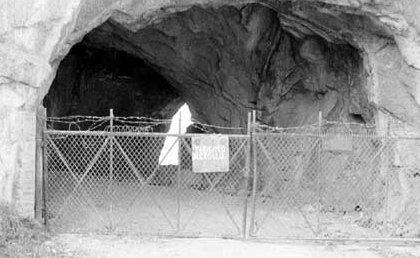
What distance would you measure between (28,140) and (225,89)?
860cm

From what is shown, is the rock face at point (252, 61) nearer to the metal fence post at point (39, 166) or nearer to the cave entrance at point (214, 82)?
the cave entrance at point (214, 82)

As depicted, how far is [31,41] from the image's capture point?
8.92m

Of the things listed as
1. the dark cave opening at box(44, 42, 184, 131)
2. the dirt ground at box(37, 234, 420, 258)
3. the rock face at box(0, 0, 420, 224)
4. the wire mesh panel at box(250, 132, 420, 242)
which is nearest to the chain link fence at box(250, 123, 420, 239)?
the wire mesh panel at box(250, 132, 420, 242)

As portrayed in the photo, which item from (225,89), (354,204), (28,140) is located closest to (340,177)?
(354,204)

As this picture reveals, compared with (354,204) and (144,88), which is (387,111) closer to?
(354,204)

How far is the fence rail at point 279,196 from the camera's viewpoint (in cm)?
948

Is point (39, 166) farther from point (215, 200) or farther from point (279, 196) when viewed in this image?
point (279, 196)

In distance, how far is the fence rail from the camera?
9477mm

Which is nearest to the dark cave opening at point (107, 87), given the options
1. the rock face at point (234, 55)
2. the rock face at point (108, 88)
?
the rock face at point (108, 88)

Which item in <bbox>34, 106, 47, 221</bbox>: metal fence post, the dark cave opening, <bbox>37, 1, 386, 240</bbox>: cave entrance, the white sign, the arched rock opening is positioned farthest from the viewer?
the dark cave opening

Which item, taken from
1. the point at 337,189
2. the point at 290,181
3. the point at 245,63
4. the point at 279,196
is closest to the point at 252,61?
the point at 245,63

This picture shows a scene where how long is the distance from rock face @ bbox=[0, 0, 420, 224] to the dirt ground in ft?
3.47

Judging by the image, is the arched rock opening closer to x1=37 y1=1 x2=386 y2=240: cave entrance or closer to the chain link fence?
x1=37 y1=1 x2=386 y2=240: cave entrance

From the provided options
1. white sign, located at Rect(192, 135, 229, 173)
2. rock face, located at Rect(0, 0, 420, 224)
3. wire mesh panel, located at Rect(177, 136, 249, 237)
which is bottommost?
wire mesh panel, located at Rect(177, 136, 249, 237)
